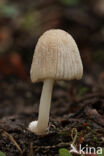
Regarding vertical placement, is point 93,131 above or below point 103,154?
above

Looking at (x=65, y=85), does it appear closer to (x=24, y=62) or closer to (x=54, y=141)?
(x=24, y=62)

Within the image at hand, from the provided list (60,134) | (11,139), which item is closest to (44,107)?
(60,134)

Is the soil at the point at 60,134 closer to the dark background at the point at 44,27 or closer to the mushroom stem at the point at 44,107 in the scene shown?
the mushroom stem at the point at 44,107

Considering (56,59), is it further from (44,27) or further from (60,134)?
(44,27)

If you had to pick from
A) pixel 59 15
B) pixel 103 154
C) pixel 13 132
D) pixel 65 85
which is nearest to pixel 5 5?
pixel 59 15

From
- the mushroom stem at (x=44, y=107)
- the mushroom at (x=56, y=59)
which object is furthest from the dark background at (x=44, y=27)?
the mushroom at (x=56, y=59)

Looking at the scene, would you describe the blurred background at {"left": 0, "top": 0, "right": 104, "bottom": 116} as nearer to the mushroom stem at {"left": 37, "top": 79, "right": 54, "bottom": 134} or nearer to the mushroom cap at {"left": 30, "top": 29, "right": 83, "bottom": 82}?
the mushroom stem at {"left": 37, "top": 79, "right": 54, "bottom": 134}

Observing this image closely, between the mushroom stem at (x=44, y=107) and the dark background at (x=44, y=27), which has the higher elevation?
the dark background at (x=44, y=27)
